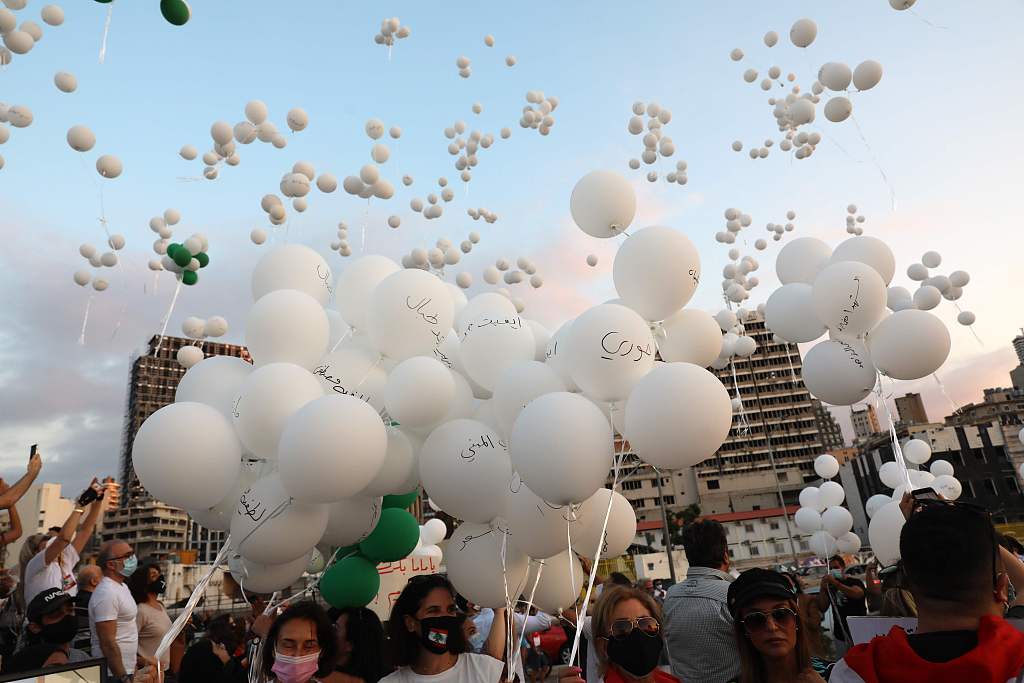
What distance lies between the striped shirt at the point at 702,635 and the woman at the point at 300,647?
154 centimetres

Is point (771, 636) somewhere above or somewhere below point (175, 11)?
below

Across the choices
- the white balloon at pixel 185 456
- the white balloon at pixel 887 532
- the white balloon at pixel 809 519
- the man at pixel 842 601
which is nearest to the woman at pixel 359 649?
the white balloon at pixel 185 456

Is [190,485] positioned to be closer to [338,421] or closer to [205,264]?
[338,421]

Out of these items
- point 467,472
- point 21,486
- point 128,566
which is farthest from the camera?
point 128,566

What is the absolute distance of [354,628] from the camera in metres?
3.06

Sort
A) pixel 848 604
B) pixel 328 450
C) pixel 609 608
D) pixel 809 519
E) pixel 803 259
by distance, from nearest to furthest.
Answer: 1. pixel 609 608
2. pixel 328 450
3. pixel 848 604
4. pixel 803 259
5. pixel 809 519

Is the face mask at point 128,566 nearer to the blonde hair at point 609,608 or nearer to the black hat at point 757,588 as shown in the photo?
the blonde hair at point 609,608

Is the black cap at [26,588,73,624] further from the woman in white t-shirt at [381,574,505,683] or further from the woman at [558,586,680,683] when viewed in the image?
the woman at [558,586,680,683]

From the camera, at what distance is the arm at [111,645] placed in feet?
12.0

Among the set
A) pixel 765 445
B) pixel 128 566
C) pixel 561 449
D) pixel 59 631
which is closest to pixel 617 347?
pixel 561 449

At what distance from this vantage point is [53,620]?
326 centimetres

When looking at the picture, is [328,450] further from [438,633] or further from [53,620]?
[53,620]

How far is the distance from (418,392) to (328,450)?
0.60 meters

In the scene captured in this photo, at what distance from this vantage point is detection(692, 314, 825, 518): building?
6091 centimetres
